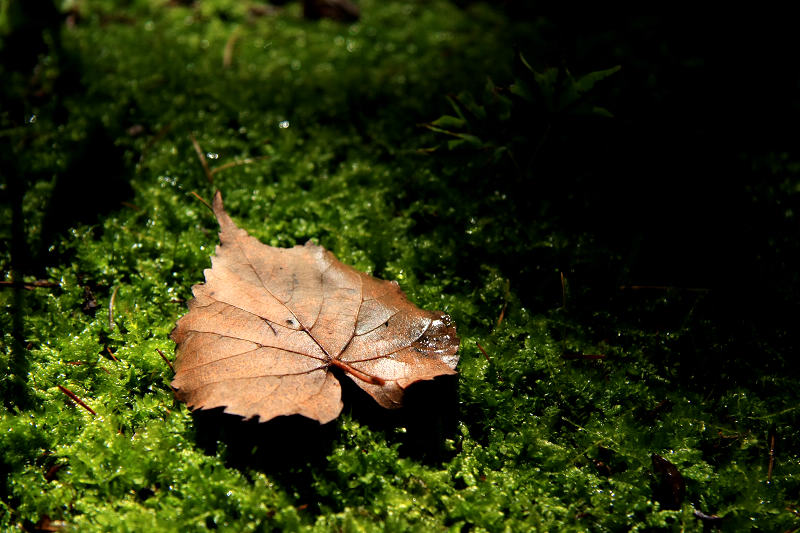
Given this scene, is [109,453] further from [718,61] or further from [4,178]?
[718,61]

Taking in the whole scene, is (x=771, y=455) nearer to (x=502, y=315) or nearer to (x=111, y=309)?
(x=502, y=315)

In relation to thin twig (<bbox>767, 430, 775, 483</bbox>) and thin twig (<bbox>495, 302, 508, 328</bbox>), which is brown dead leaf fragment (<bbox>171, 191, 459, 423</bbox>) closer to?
thin twig (<bbox>495, 302, 508, 328</bbox>)

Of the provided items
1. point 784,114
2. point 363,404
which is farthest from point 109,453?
point 784,114

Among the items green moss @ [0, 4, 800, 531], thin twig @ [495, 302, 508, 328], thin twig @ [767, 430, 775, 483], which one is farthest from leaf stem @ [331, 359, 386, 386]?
thin twig @ [767, 430, 775, 483]

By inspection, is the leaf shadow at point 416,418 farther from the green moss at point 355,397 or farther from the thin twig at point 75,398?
the thin twig at point 75,398

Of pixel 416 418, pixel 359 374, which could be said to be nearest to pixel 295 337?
pixel 359 374
